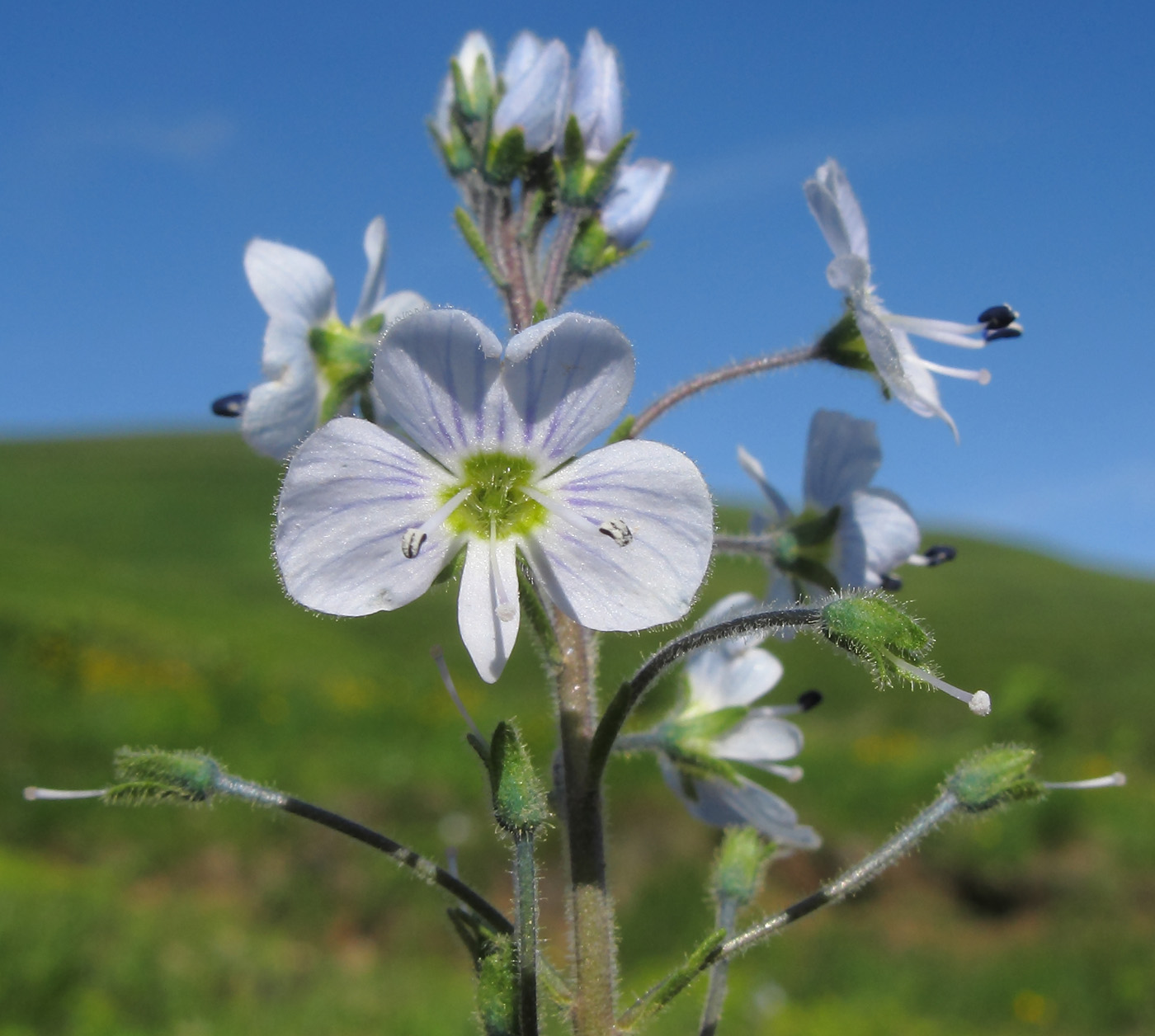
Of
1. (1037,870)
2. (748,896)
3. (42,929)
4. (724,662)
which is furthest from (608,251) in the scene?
(1037,870)

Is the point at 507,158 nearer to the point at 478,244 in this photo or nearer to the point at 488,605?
the point at 478,244

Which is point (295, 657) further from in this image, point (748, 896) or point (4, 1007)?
point (748, 896)

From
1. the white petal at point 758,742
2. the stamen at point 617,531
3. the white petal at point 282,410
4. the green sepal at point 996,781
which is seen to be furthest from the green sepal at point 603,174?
Answer: the green sepal at point 996,781

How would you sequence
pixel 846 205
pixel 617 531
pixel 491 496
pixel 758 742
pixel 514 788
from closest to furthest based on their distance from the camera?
pixel 514 788 < pixel 617 531 < pixel 491 496 < pixel 846 205 < pixel 758 742

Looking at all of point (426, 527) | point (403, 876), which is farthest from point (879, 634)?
point (403, 876)

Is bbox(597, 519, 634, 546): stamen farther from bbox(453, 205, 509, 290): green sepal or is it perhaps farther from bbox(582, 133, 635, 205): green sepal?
bbox(582, 133, 635, 205): green sepal

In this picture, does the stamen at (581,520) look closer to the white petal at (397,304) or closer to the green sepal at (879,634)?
the green sepal at (879,634)

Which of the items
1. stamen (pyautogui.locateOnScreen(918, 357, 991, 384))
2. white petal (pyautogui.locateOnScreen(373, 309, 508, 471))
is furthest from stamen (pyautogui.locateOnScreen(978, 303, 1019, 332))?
white petal (pyautogui.locateOnScreen(373, 309, 508, 471))

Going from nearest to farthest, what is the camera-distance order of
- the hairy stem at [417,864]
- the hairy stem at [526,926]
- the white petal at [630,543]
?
the hairy stem at [526,926], the white petal at [630,543], the hairy stem at [417,864]
